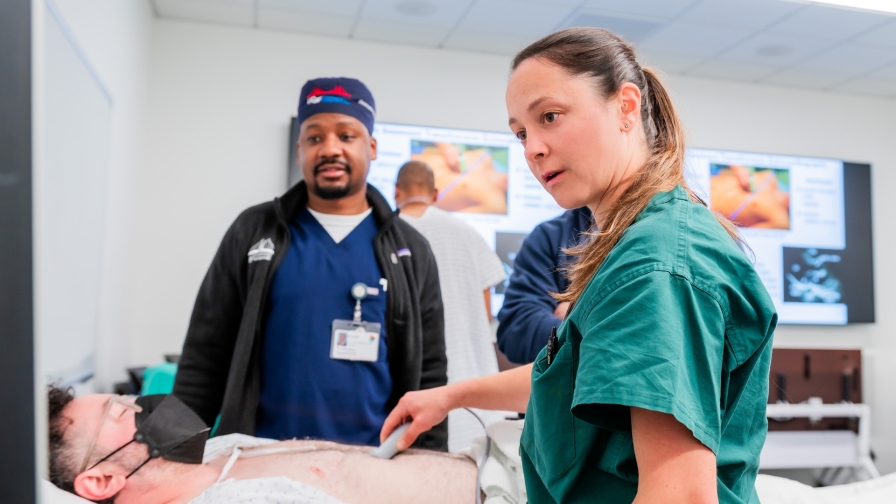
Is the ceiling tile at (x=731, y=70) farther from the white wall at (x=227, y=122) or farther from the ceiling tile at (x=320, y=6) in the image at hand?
the ceiling tile at (x=320, y=6)

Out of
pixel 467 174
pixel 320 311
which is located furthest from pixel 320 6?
pixel 320 311

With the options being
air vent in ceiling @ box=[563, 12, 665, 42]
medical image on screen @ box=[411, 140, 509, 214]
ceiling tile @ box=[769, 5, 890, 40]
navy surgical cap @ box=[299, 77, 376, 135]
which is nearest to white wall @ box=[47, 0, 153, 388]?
navy surgical cap @ box=[299, 77, 376, 135]

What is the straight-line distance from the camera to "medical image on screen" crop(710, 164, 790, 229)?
4.54 metres

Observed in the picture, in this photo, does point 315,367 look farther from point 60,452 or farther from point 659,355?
point 659,355

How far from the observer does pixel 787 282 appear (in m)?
4.53

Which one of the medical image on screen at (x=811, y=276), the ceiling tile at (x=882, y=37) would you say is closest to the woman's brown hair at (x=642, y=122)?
the ceiling tile at (x=882, y=37)

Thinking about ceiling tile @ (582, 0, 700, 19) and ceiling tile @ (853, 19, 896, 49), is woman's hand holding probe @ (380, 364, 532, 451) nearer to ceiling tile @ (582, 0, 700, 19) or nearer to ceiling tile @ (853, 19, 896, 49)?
ceiling tile @ (582, 0, 700, 19)

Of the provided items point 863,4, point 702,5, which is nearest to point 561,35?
point 863,4

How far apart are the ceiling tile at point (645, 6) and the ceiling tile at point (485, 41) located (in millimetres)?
529

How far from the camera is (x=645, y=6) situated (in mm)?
3564

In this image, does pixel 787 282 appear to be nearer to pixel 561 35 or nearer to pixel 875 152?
pixel 875 152

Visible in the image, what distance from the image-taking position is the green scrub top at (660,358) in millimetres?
607

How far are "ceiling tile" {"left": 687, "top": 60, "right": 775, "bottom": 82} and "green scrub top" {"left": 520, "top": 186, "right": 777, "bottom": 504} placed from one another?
13.6 feet

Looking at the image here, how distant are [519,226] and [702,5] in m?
1.64
